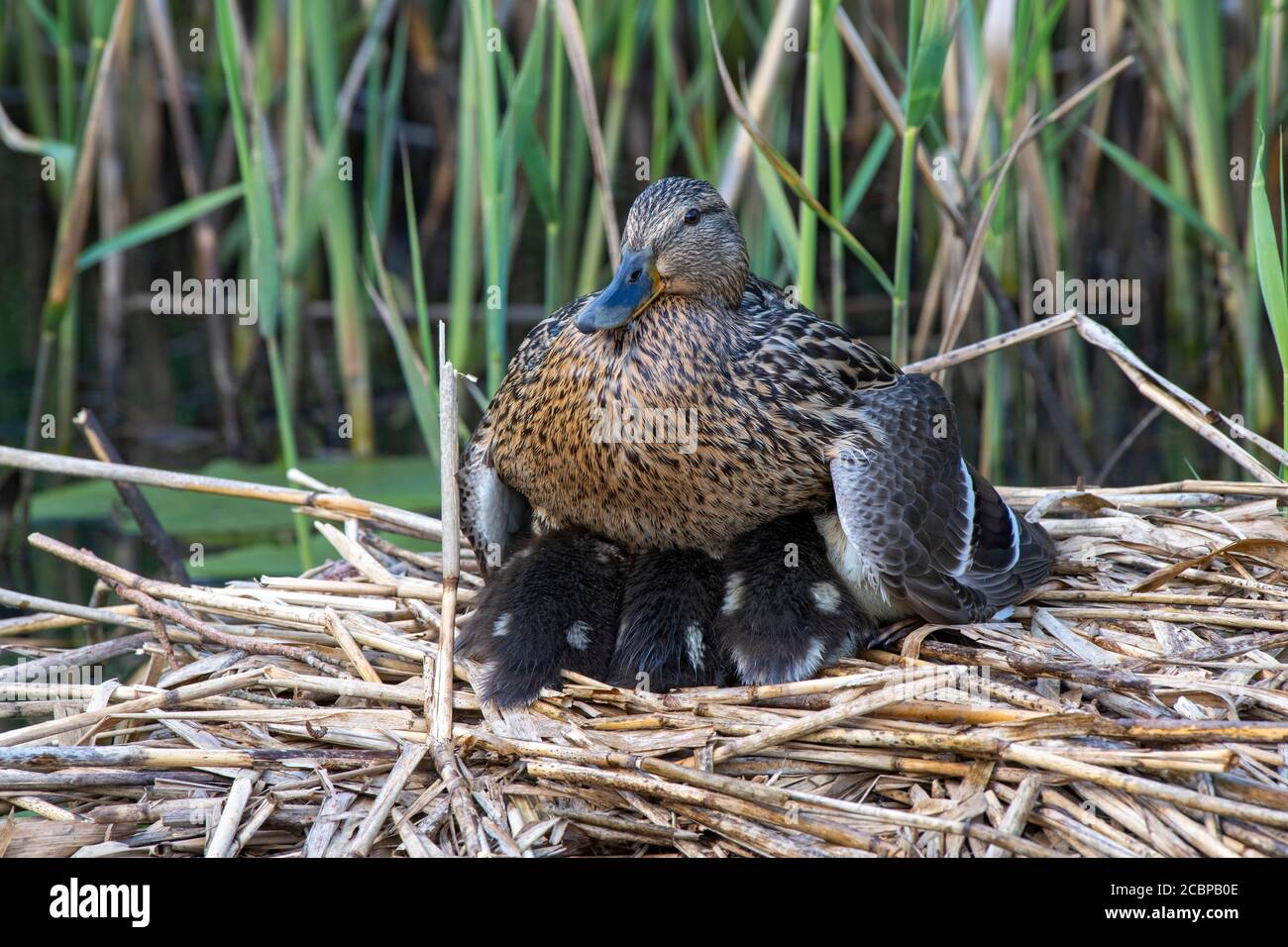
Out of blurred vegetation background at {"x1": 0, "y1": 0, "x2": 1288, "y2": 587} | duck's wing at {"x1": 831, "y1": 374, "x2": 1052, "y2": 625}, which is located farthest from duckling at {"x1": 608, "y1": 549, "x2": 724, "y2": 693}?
blurred vegetation background at {"x1": 0, "y1": 0, "x2": 1288, "y2": 587}

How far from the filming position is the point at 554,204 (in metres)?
4.14

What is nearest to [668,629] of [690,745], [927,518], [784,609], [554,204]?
[784,609]

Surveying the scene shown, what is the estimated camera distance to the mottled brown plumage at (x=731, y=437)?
3.21 m

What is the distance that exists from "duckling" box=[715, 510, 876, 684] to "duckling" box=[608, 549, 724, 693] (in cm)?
4

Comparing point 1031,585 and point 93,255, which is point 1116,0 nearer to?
point 1031,585

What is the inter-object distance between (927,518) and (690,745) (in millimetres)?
786

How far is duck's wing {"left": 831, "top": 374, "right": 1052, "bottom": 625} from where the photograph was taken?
3.17 m

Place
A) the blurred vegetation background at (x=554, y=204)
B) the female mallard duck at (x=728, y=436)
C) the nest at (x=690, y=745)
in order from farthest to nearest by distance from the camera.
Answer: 1. the blurred vegetation background at (x=554, y=204)
2. the female mallard duck at (x=728, y=436)
3. the nest at (x=690, y=745)

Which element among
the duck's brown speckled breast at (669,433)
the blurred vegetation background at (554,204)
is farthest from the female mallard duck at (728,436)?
the blurred vegetation background at (554,204)

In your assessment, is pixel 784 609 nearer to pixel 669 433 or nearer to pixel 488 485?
pixel 669 433

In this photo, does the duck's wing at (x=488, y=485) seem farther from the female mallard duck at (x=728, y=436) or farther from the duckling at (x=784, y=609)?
the duckling at (x=784, y=609)

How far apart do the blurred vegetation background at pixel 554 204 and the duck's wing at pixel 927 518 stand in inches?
21.0

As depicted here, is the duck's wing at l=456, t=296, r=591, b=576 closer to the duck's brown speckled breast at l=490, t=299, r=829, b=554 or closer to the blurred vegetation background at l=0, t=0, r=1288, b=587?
the duck's brown speckled breast at l=490, t=299, r=829, b=554

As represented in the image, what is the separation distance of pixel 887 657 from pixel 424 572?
1311 millimetres
